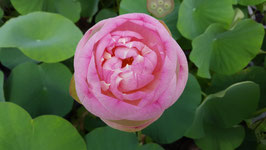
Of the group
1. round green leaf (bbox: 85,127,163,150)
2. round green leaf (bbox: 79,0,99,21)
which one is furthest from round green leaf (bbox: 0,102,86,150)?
round green leaf (bbox: 79,0,99,21)

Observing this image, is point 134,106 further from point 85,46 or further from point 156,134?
point 156,134

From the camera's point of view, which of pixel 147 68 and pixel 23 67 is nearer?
pixel 147 68

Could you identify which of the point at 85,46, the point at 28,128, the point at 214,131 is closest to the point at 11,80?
the point at 28,128

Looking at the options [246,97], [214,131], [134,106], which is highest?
[134,106]

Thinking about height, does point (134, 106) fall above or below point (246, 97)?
above

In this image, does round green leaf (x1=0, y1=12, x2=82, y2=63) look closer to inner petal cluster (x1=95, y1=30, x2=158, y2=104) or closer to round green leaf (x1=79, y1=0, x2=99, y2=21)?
round green leaf (x1=79, y1=0, x2=99, y2=21)

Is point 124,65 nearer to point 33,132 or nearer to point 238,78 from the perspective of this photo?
point 33,132
